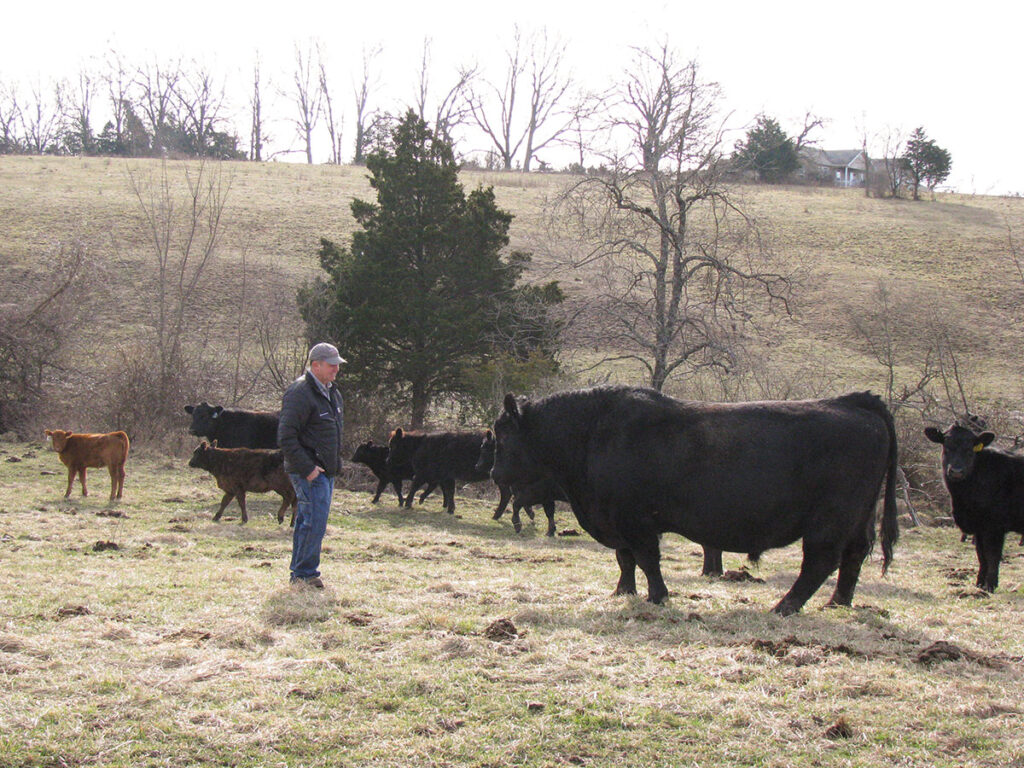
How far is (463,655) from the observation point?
5.70 meters

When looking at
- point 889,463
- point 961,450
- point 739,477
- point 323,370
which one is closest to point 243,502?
point 323,370

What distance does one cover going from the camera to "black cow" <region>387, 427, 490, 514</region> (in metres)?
17.1

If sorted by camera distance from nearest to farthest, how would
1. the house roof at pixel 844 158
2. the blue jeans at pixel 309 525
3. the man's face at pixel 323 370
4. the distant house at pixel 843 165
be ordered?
1. the blue jeans at pixel 309 525
2. the man's face at pixel 323 370
3. the distant house at pixel 843 165
4. the house roof at pixel 844 158

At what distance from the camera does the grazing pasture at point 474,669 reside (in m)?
4.22

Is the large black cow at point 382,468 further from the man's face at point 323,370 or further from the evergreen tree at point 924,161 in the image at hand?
the evergreen tree at point 924,161

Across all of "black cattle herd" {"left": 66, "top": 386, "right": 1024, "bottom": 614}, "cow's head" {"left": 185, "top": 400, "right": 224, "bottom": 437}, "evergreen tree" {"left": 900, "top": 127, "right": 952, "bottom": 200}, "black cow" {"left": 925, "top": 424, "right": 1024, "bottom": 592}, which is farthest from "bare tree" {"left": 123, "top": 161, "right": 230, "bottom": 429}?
"evergreen tree" {"left": 900, "top": 127, "right": 952, "bottom": 200}

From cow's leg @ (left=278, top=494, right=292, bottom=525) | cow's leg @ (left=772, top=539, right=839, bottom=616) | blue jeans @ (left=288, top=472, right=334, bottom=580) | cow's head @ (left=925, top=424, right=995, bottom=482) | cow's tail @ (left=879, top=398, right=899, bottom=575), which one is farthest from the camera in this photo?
cow's leg @ (left=278, top=494, right=292, bottom=525)

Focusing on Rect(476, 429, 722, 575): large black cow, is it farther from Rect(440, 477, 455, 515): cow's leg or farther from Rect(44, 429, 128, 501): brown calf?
Rect(44, 429, 128, 501): brown calf

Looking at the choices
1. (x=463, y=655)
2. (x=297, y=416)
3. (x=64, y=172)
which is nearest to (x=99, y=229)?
(x=64, y=172)

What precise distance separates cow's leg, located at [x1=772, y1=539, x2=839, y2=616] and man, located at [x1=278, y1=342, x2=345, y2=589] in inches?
158

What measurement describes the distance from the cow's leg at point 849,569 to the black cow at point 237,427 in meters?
12.5

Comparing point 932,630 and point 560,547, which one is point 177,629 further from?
point 560,547

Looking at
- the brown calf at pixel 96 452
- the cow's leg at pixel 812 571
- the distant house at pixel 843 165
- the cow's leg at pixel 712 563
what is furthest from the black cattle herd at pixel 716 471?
the distant house at pixel 843 165

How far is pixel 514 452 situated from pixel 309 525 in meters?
2.13
